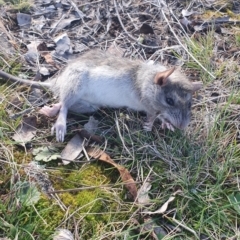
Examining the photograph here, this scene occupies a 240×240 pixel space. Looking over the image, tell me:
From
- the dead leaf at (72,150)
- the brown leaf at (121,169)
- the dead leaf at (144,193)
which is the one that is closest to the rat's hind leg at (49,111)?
the dead leaf at (72,150)

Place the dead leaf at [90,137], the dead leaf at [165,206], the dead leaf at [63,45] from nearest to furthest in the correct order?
1. the dead leaf at [165,206]
2. the dead leaf at [90,137]
3. the dead leaf at [63,45]

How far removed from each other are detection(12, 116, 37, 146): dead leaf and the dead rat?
0.49 ft

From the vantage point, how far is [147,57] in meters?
4.62

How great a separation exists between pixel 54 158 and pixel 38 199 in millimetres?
433

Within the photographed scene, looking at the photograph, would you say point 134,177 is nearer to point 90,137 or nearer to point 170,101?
point 90,137

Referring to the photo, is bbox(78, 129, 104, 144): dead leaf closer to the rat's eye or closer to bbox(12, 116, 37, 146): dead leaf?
bbox(12, 116, 37, 146): dead leaf

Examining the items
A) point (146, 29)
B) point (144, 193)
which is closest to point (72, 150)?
A: point (144, 193)

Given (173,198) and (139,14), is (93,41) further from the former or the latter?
(173,198)

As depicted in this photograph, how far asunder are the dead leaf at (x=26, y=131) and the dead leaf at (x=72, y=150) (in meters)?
0.30

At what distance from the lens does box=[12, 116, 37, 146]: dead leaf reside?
3547 millimetres

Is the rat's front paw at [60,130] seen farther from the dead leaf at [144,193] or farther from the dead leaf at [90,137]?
the dead leaf at [144,193]

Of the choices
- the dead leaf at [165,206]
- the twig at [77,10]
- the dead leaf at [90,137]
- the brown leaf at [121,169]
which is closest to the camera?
the dead leaf at [165,206]

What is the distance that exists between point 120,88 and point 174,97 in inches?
21.3

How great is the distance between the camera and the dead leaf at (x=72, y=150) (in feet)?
11.4
